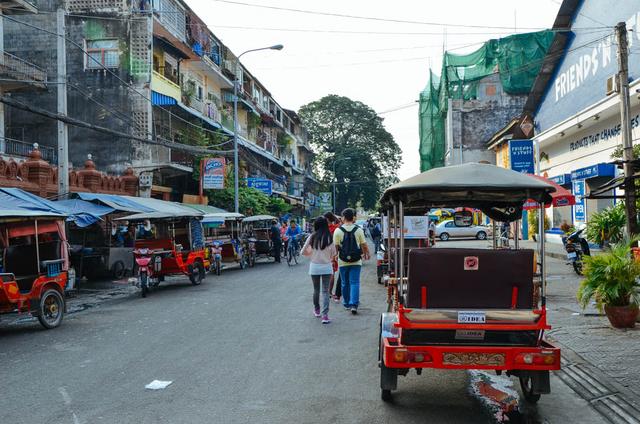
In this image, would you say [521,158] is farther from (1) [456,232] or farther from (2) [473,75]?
(2) [473,75]

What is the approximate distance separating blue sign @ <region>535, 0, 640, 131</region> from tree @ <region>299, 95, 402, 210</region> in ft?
131

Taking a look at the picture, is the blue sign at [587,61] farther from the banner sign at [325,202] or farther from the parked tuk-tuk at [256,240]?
the banner sign at [325,202]

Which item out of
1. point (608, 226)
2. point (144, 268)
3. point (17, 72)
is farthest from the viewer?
point (17, 72)

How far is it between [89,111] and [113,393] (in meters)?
24.3

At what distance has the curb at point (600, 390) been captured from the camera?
16.7ft

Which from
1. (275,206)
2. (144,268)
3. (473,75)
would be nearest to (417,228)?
(144,268)

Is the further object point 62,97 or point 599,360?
point 62,97

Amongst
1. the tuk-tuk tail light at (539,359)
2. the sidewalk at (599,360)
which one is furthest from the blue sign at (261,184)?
the tuk-tuk tail light at (539,359)

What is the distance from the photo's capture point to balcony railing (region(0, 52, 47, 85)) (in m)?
20.3

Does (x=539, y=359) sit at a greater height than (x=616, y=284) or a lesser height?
lesser

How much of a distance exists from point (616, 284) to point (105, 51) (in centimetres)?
2510

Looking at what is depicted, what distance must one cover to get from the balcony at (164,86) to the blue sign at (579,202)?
1845 cm

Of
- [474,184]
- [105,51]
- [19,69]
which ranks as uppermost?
[105,51]

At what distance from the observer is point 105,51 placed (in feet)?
89.8
